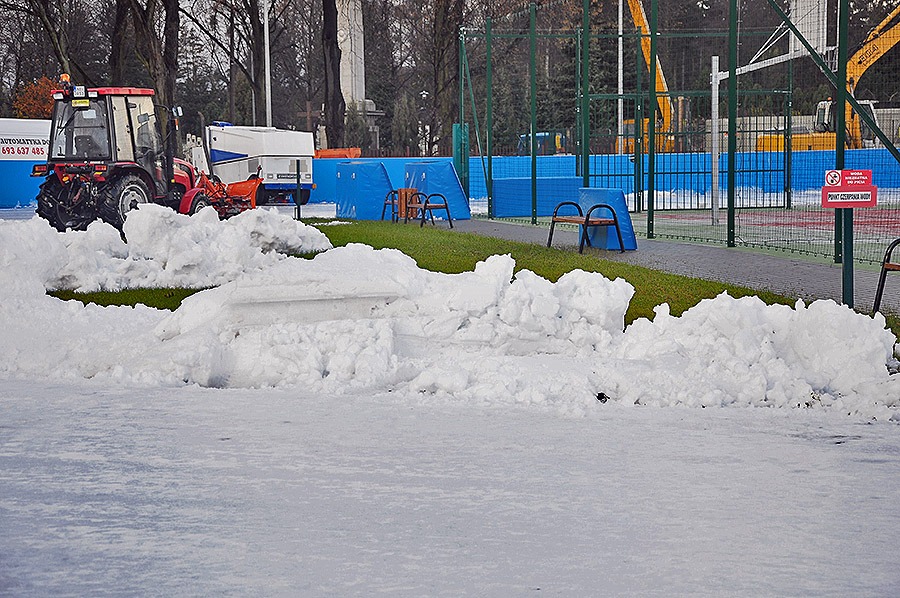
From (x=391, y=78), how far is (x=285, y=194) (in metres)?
33.3

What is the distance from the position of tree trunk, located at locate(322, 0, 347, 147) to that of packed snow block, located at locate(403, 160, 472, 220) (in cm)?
1632

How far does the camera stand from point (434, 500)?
506 cm

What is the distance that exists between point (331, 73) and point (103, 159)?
18.4 m

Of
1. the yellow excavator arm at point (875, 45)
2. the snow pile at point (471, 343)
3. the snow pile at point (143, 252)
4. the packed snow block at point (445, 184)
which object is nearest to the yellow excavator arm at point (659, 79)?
the packed snow block at point (445, 184)

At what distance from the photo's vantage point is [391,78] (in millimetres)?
67625

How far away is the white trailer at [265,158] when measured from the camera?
35.3 m

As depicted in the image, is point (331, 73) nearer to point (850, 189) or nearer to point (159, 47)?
point (159, 47)

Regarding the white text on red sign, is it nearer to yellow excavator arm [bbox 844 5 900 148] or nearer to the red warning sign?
the red warning sign

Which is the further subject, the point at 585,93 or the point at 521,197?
the point at 521,197

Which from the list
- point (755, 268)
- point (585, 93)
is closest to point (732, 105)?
point (755, 268)

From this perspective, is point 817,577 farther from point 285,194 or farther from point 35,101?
point 35,101

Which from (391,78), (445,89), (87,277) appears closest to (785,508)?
(87,277)

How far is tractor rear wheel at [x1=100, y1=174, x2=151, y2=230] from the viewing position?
2388 centimetres

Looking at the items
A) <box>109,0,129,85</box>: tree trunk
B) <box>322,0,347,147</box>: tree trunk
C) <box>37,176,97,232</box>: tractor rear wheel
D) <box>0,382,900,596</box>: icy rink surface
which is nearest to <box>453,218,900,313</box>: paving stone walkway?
<box>0,382,900,596</box>: icy rink surface
